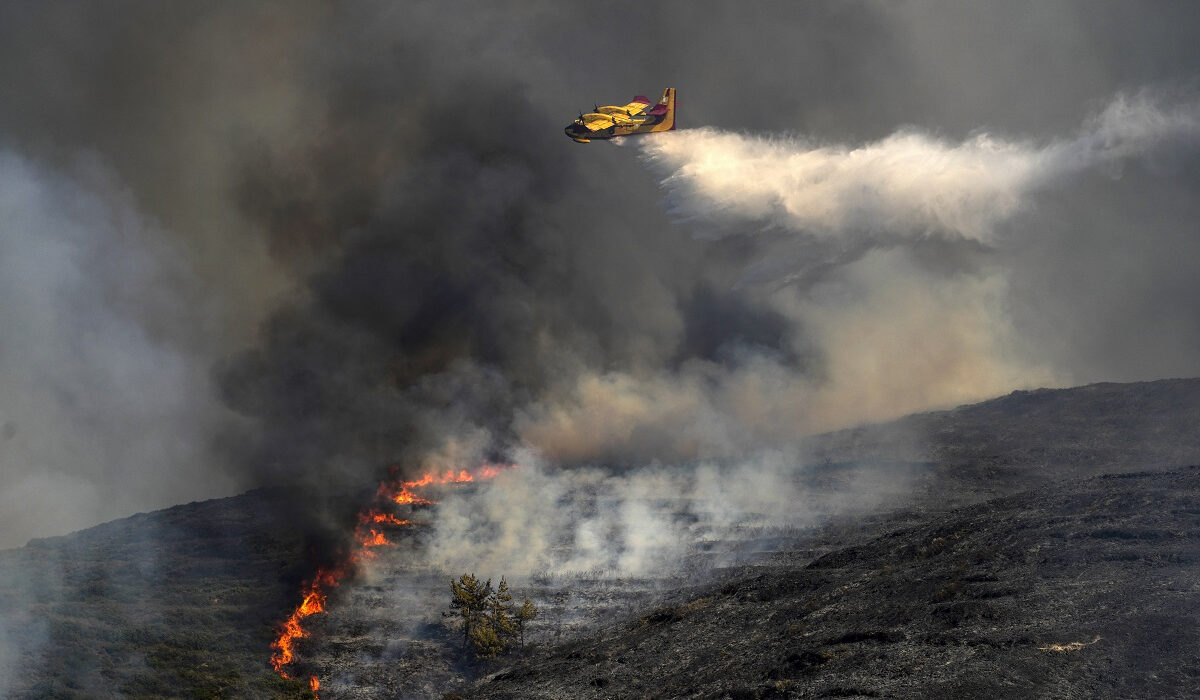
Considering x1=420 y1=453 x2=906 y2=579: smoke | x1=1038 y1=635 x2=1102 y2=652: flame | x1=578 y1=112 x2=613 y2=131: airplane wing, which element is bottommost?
x1=1038 y1=635 x2=1102 y2=652: flame

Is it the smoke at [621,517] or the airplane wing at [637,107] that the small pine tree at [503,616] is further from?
the airplane wing at [637,107]

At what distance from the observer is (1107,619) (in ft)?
166

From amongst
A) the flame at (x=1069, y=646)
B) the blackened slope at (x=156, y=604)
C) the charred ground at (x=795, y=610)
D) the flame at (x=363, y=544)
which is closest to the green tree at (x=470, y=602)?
the charred ground at (x=795, y=610)

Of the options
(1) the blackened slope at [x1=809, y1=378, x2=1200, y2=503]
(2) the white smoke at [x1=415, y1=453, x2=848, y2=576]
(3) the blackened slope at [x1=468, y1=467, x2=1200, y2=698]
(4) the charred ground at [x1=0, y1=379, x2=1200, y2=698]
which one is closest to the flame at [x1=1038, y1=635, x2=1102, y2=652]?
(4) the charred ground at [x1=0, y1=379, x2=1200, y2=698]

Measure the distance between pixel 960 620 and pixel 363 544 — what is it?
184 ft

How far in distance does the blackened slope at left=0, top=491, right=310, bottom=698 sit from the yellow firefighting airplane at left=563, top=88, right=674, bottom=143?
49.2 m

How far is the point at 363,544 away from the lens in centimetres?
9069

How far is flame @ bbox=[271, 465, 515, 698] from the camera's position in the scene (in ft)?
238

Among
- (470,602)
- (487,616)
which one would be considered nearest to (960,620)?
(487,616)

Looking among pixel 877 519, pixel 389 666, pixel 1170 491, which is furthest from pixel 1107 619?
pixel 389 666

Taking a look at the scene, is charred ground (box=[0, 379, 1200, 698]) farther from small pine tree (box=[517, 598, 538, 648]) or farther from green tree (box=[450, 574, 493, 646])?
green tree (box=[450, 574, 493, 646])

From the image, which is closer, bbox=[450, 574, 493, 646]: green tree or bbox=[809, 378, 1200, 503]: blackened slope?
bbox=[450, 574, 493, 646]: green tree

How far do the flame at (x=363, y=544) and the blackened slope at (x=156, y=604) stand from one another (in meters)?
1.27

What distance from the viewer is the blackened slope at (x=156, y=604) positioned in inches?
2461
